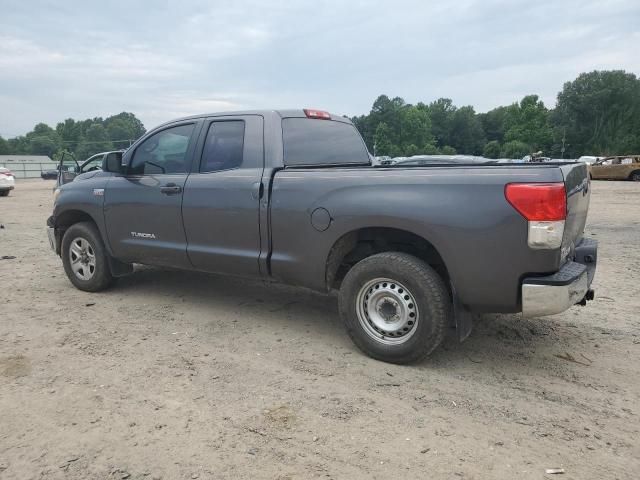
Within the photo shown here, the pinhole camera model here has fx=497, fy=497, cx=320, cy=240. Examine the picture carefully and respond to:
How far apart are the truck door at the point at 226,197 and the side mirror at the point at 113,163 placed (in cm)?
98

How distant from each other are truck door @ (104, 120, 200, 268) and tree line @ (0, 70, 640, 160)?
164 ft

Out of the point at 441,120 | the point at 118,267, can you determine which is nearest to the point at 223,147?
the point at 118,267

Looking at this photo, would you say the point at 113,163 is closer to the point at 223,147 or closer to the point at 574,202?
the point at 223,147

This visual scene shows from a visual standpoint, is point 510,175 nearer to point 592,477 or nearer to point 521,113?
point 592,477

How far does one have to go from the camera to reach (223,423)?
9.62 feet

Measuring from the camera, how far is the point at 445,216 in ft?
11.1

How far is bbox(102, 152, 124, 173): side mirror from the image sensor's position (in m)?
5.20

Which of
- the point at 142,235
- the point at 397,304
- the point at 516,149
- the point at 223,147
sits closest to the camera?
the point at 397,304

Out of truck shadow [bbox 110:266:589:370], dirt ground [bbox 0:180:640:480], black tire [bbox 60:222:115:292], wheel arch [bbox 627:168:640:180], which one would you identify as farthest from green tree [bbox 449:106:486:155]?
dirt ground [bbox 0:180:640:480]

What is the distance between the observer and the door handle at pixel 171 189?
15.7 ft

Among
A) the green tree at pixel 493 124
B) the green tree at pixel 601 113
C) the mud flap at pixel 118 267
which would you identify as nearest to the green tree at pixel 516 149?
the green tree at pixel 601 113

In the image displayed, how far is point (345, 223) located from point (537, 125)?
305ft

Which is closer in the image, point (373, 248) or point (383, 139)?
point (373, 248)

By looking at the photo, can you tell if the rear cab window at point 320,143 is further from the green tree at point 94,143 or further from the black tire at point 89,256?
the green tree at point 94,143
